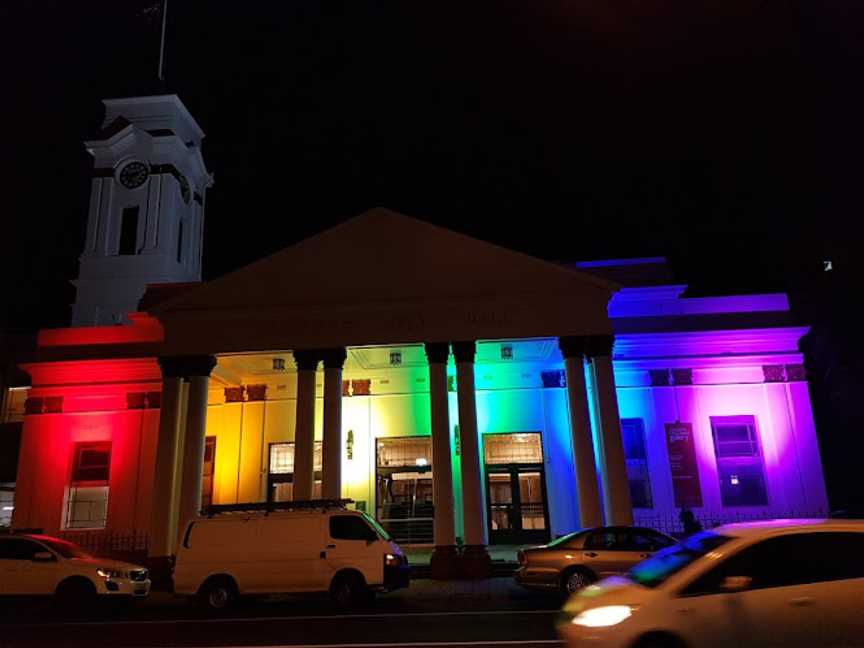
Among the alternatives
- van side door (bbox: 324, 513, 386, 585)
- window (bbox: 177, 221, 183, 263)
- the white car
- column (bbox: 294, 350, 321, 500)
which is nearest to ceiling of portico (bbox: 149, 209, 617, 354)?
column (bbox: 294, 350, 321, 500)

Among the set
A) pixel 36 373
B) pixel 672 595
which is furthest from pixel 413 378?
pixel 672 595

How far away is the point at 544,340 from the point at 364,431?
7.14 metres

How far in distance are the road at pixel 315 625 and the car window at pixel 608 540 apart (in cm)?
138

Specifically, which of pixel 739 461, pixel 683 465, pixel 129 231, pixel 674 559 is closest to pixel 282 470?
pixel 683 465

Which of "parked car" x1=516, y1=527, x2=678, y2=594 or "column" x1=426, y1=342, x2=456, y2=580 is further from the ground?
"column" x1=426, y1=342, x2=456, y2=580

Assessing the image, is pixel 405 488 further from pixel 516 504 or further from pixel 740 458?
pixel 740 458

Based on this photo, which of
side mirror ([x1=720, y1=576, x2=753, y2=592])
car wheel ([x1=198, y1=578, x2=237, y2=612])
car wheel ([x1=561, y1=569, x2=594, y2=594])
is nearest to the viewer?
side mirror ([x1=720, y1=576, x2=753, y2=592])

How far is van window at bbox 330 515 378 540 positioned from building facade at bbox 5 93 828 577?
3.80m

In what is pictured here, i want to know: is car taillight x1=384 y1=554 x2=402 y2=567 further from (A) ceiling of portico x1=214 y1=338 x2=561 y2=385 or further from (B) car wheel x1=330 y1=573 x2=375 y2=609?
(A) ceiling of portico x1=214 y1=338 x2=561 y2=385

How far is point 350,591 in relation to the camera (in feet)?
42.2

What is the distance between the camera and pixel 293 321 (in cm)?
1888

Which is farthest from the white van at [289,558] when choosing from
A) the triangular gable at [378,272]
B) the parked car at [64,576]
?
the triangular gable at [378,272]

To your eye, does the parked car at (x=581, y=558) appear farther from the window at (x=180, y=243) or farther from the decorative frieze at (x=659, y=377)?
the window at (x=180, y=243)

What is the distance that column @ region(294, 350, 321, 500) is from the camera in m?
17.6
